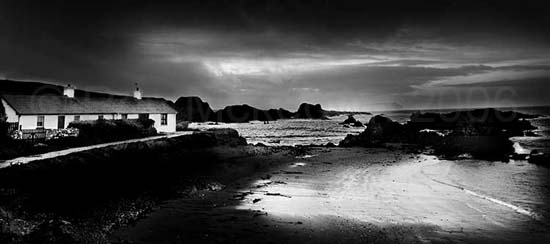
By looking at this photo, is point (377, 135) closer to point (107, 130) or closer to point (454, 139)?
point (454, 139)

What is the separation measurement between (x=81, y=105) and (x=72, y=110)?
5.19 feet

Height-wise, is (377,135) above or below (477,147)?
above

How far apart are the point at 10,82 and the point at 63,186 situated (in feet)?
271

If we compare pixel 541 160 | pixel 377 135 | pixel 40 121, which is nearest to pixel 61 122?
pixel 40 121

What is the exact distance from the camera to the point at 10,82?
81812mm

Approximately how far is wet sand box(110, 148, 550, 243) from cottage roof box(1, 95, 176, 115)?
62.0 feet

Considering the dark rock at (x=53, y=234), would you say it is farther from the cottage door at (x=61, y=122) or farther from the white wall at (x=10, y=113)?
the cottage door at (x=61, y=122)

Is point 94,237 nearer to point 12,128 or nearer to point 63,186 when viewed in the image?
point 63,186

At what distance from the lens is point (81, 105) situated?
34.4 m

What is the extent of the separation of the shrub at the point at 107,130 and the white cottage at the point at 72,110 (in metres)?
2.85

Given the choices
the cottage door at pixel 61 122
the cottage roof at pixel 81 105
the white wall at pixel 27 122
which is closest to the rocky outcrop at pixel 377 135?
the cottage roof at pixel 81 105

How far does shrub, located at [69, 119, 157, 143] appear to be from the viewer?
27888 mm

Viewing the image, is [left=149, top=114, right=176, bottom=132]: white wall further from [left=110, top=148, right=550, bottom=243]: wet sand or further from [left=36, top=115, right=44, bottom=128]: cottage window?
[left=110, top=148, right=550, bottom=243]: wet sand

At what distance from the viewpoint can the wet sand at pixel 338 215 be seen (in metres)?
12.0
